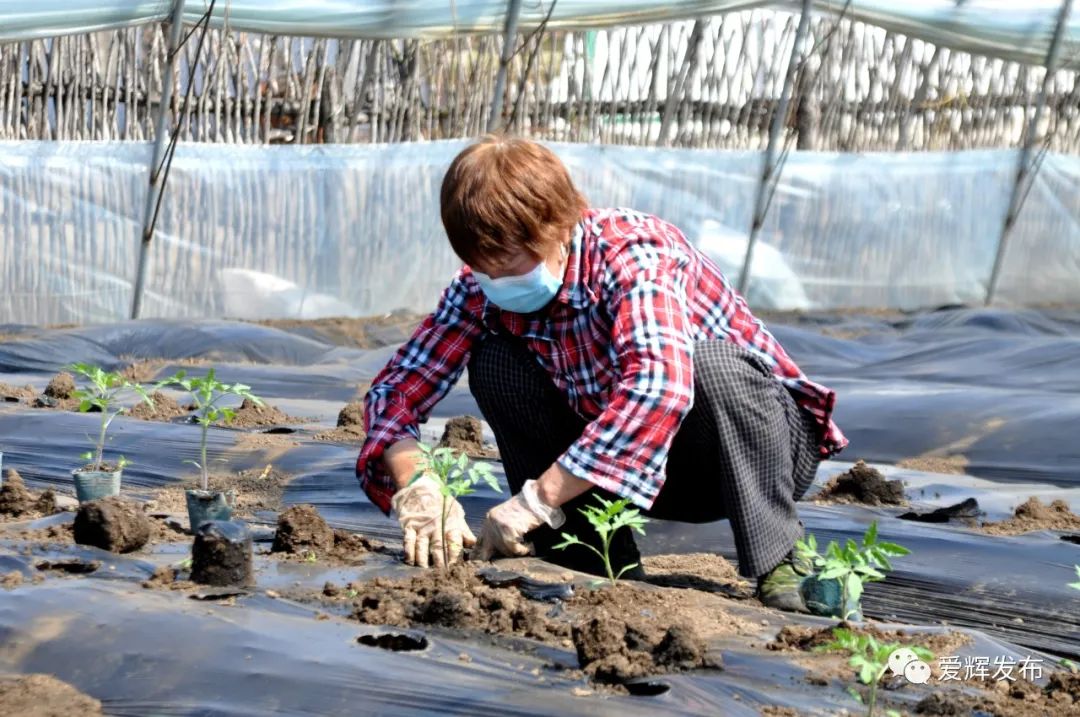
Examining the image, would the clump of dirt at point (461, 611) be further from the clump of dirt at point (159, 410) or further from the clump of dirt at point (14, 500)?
the clump of dirt at point (159, 410)

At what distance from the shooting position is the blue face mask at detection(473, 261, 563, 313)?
2.37 metres

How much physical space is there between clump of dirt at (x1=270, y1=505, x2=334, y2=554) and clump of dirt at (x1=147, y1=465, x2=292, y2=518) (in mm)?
598

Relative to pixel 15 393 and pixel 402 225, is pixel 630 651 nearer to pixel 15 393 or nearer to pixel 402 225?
pixel 15 393

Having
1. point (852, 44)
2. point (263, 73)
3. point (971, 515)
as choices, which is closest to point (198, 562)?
point (971, 515)

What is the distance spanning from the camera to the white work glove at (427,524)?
2.44 metres

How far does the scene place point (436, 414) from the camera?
494 centimetres

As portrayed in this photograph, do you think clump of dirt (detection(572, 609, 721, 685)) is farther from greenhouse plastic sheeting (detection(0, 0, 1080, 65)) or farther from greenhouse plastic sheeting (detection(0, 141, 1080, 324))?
greenhouse plastic sheeting (detection(0, 141, 1080, 324))

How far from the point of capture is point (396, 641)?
1.95 m

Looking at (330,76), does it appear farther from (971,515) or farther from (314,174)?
(971,515)

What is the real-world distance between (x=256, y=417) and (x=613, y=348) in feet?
7.48

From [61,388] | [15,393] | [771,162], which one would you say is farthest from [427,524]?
[771,162]

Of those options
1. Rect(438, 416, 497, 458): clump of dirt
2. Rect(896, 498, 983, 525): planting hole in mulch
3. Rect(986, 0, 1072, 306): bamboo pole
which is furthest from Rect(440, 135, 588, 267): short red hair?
Rect(986, 0, 1072, 306): bamboo pole

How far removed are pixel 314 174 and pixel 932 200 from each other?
4.88 metres

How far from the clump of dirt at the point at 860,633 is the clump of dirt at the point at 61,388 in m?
3.23
